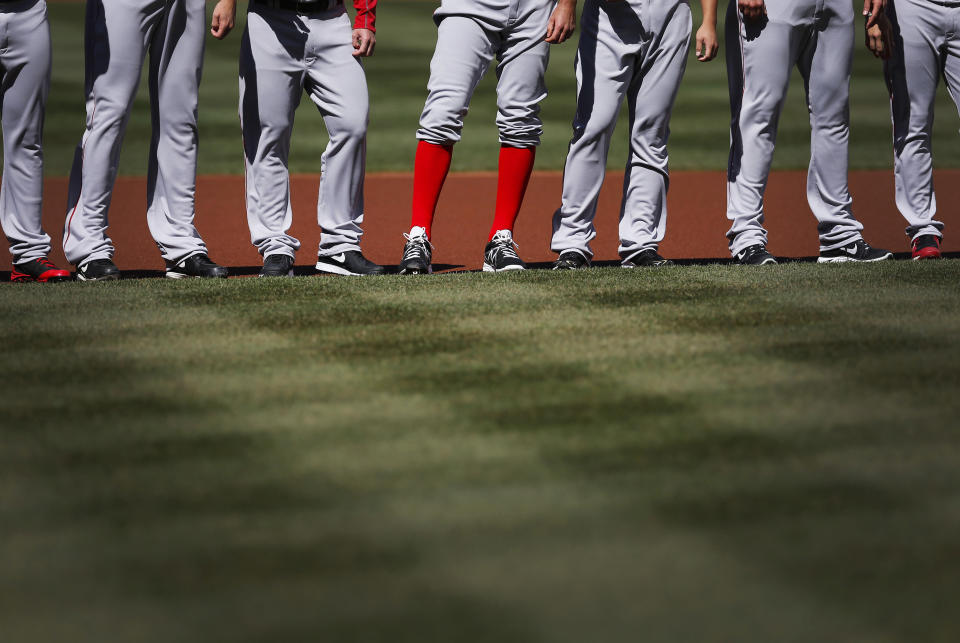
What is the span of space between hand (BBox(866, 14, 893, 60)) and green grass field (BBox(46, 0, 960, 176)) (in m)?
4.49

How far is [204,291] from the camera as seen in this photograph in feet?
16.7

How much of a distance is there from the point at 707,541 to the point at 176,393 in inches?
68.9

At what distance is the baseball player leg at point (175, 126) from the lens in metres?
5.60

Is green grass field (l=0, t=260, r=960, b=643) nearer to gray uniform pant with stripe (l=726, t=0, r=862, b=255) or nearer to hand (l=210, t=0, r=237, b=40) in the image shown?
gray uniform pant with stripe (l=726, t=0, r=862, b=255)

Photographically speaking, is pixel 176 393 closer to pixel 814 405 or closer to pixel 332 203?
pixel 814 405

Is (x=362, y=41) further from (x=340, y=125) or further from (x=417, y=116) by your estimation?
(x=417, y=116)

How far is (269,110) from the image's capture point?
570 centimetres

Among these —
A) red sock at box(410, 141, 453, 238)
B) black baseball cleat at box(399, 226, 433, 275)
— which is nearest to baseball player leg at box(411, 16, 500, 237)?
red sock at box(410, 141, 453, 238)

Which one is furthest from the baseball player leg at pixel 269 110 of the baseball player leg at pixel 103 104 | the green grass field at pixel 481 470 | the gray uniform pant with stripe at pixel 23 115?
the green grass field at pixel 481 470

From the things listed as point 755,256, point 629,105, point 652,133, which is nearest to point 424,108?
point 629,105

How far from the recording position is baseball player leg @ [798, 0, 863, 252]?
5922 mm

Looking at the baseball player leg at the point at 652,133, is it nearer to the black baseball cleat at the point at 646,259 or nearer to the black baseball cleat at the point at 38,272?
the black baseball cleat at the point at 646,259

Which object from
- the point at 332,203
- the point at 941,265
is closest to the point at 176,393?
the point at 332,203

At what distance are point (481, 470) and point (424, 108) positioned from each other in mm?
3030
